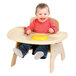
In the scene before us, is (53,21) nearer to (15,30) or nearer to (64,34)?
(64,34)

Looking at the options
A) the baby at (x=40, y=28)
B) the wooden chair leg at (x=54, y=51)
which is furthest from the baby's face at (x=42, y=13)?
the wooden chair leg at (x=54, y=51)

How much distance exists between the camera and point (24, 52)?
360 cm

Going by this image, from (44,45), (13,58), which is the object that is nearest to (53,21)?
(44,45)

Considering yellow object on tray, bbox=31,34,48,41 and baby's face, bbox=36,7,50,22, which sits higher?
baby's face, bbox=36,7,50,22

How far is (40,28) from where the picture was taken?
12.2 ft

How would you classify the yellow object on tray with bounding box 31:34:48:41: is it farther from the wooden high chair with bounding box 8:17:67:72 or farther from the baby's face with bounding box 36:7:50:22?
the baby's face with bounding box 36:7:50:22

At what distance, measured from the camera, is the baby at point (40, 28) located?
354cm

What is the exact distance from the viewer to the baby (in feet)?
11.6

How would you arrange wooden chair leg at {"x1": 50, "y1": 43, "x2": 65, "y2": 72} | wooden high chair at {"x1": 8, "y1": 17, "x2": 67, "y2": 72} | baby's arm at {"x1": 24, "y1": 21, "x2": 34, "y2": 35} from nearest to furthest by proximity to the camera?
wooden high chair at {"x1": 8, "y1": 17, "x2": 67, "y2": 72} < wooden chair leg at {"x1": 50, "y1": 43, "x2": 65, "y2": 72} < baby's arm at {"x1": 24, "y1": 21, "x2": 34, "y2": 35}

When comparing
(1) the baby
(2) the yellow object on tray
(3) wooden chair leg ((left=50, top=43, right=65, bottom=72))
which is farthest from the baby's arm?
(3) wooden chair leg ((left=50, top=43, right=65, bottom=72))

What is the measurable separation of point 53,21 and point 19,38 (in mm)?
654

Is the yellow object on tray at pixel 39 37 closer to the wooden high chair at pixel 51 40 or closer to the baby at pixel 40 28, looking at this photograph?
the wooden high chair at pixel 51 40

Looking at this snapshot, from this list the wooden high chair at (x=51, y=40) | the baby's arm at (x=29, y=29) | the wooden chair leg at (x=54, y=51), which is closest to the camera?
the wooden high chair at (x=51, y=40)

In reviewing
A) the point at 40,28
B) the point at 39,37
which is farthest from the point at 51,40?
the point at 40,28
